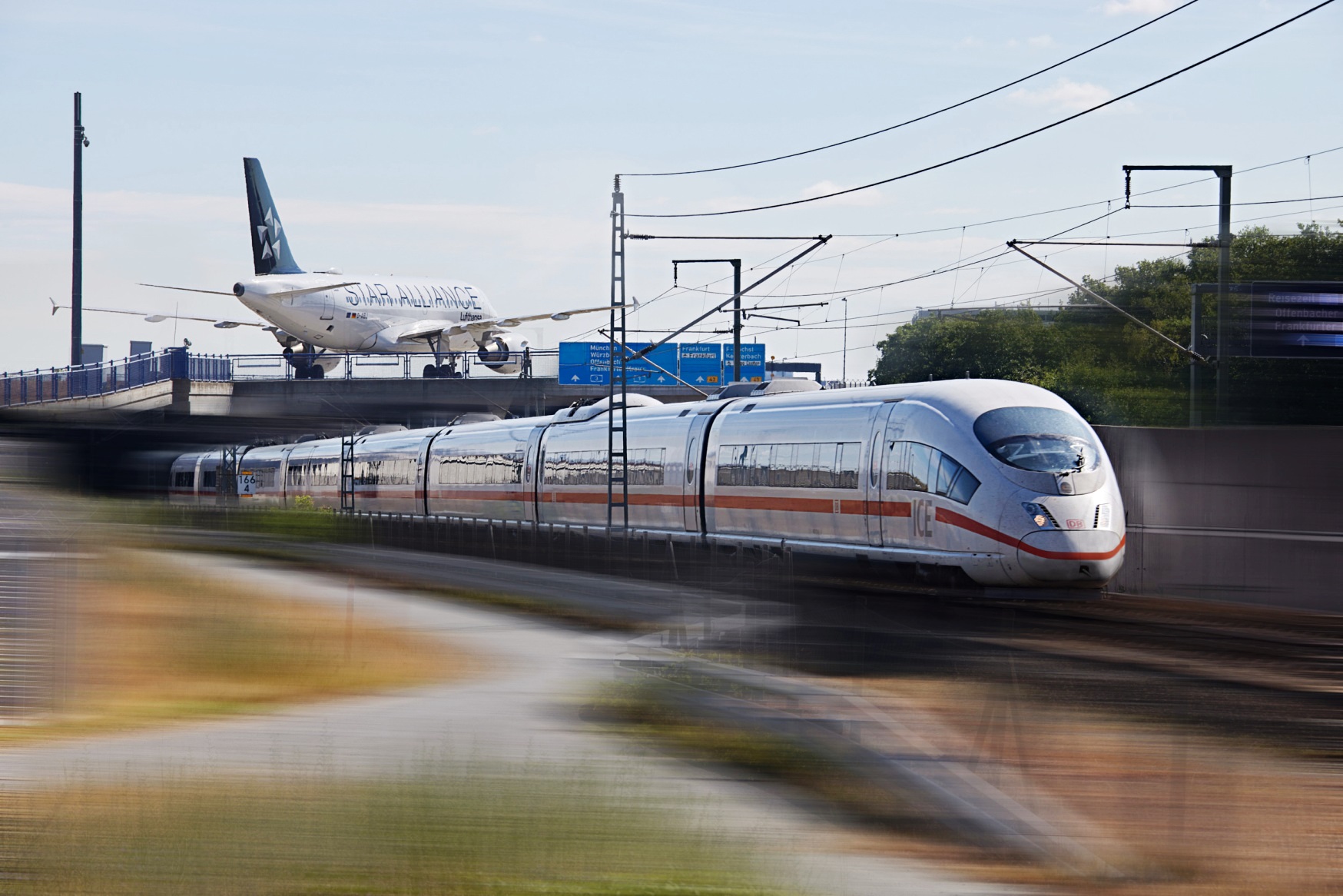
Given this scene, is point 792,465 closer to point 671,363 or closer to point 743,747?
point 743,747

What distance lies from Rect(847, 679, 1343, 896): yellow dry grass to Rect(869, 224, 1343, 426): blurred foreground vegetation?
28998 mm

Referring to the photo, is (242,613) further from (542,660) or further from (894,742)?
(894,742)

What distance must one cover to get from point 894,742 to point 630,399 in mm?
29033

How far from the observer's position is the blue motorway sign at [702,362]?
72688 millimetres

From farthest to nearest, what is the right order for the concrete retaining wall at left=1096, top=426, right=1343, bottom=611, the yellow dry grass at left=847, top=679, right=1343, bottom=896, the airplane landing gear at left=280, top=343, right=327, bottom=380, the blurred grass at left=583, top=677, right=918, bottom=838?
the airplane landing gear at left=280, top=343, right=327, bottom=380, the concrete retaining wall at left=1096, top=426, right=1343, bottom=611, the blurred grass at left=583, top=677, right=918, bottom=838, the yellow dry grass at left=847, top=679, right=1343, bottom=896

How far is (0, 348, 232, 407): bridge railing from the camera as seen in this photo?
55.9 feet

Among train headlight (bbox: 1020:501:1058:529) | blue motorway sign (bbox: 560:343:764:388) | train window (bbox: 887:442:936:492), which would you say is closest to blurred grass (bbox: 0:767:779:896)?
train headlight (bbox: 1020:501:1058:529)

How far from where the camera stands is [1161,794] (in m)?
10.7

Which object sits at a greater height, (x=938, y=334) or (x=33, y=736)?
(x=938, y=334)

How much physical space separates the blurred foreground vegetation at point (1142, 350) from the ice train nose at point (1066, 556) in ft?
68.8

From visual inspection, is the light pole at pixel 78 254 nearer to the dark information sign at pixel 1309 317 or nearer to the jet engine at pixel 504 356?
the jet engine at pixel 504 356

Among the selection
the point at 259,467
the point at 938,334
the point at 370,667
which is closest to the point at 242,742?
the point at 370,667

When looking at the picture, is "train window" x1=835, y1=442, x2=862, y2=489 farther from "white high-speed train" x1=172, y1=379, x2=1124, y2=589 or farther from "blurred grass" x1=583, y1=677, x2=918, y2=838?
Answer: "blurred grass" x1=583, y1=677, x2=918, y2=838

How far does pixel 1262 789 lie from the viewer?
36.1 ft
